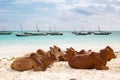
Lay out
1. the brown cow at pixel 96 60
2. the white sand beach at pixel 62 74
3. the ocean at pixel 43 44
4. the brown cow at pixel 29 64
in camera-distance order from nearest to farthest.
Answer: the white sand beach at pixel 62 74 → the brown cow at pixel 29 64 → the brown cow at pixel 96 60 → the ocean at pixel 43 44

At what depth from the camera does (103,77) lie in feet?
32.5

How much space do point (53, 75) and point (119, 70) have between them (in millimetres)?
2564

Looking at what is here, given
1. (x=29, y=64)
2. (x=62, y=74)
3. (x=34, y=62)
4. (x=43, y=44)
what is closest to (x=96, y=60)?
(x=62, y=74)

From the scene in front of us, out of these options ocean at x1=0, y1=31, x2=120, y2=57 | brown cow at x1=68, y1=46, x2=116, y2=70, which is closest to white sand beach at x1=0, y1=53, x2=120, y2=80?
brown cow at x1=68, y1=46, x2=116, y2=70

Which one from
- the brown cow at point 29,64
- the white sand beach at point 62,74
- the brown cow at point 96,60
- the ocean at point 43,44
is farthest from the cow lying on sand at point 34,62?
the ocean at point 43,44

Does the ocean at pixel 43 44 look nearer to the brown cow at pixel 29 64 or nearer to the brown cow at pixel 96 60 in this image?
the brown cow at pixel 29 64

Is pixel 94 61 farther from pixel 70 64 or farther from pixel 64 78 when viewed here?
pixel 64 78

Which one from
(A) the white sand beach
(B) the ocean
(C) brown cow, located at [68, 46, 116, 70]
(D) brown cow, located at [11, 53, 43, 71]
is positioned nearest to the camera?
(A) the white sand beach

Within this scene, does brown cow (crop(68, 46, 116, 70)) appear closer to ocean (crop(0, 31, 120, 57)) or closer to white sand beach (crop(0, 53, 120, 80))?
white sand beach (crop(0, 53, 120, 80))

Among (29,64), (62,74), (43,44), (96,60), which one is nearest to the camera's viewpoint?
(62,74)

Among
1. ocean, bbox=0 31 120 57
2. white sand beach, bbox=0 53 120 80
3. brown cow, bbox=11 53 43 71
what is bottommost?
ocean, bbox=0 31 120 57

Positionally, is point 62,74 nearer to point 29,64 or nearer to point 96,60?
point 29,64

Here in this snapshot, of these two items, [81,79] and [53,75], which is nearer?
[81,79]

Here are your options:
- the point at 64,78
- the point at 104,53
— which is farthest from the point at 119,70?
the point at 64,78
